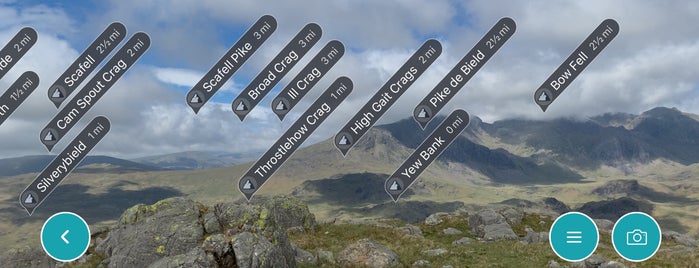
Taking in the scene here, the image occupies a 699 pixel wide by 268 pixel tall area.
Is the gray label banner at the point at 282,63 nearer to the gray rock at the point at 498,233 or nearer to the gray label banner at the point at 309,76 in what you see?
the gray label banner at the point at 309,76

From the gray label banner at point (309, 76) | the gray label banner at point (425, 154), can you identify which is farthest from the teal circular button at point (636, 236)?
the gray label banner at point (309, 76)

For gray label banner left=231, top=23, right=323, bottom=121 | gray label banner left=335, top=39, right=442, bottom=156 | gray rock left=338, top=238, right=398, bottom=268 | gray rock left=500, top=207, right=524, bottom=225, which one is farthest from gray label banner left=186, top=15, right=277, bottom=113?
gray rock left=500, top=207, right=524, bottom=225

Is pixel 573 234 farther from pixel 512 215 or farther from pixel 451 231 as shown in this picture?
pixel 512 215

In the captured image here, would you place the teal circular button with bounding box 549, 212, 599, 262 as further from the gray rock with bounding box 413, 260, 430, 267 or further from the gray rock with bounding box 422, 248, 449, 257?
the gray rock with bounding box 422, 248, 449, 257

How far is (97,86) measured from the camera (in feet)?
140

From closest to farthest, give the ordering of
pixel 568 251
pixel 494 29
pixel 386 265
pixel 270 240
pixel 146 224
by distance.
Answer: pixel 568 251 → pixel 270 240 → pixel 146 224 → pixel 386 265 → pixel 494 29

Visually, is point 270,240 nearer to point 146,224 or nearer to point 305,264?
point 305,264

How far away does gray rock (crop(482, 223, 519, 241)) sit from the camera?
152ft

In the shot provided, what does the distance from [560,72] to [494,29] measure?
287 inches

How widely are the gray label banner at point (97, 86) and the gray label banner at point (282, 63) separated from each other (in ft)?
35.2

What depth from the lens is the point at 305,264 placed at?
91.0 ft

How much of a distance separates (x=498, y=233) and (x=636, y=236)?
30123 mm

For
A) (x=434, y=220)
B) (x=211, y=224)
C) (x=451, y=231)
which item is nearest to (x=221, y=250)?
(x=211, y=224)

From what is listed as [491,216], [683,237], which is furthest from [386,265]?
[683,237]
